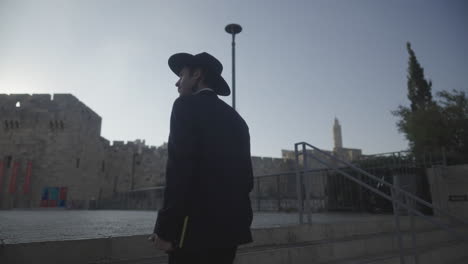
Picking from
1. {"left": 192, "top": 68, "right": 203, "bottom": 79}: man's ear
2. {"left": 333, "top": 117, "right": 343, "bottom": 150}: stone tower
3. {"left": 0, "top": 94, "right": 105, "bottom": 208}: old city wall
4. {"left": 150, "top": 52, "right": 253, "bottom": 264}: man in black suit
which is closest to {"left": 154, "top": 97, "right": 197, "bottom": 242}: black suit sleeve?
{"left": 150, "top": 52, "right": 253, "bottom": 264}: man in black suit

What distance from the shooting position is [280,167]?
110 ft

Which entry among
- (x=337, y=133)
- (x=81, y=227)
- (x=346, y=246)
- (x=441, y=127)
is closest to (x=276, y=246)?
(x=346, y=246)

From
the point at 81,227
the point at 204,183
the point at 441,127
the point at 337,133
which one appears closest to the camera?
the point at 204,183

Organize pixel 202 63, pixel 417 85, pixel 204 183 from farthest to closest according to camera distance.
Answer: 1. pixel 417 85
2. pixel 202 63
3. pixel 204 183

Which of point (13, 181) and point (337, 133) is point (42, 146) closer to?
point (13, 181)

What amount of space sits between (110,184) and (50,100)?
10653 mm

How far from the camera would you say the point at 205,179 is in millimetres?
1404

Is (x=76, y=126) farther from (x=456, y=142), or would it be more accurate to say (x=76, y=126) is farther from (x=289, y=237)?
(x=456, y=142)

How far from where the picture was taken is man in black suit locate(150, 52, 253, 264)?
1282mm

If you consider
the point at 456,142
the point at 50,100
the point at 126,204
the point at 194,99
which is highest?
the point at 50,100

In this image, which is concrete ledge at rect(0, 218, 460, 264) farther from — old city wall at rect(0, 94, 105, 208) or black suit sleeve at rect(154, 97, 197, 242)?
old city wall at rect(0, 94, 105, 208)

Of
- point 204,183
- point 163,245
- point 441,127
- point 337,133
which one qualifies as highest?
point 337,133

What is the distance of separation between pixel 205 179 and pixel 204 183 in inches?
0.8

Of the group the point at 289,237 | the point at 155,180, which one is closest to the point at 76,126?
the point at 155,180
